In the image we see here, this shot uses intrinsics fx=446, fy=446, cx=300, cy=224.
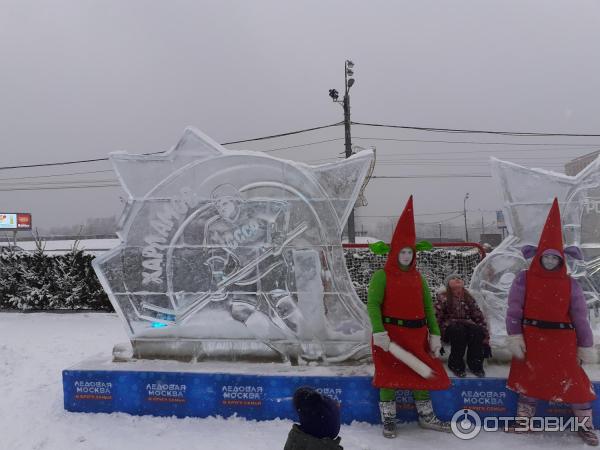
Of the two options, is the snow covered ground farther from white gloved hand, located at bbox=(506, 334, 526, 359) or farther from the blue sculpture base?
white gloved hand, located at bbox=(506, 334, 526, 359)

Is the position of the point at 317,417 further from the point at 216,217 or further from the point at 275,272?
the point at 216,217

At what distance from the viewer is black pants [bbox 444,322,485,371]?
3.68 metres

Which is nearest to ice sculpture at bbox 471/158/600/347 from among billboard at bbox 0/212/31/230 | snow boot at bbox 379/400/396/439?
snow boot at bbox 379/400/396/439

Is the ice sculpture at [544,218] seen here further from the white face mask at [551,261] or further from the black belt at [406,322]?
the black belt at [406,322]

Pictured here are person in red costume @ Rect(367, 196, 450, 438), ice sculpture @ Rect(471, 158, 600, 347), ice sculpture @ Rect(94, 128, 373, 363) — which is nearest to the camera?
person in red costume @ Rect(367, 196, 450, 438)

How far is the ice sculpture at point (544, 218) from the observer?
4.07 meters

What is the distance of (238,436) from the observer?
11.7 feet

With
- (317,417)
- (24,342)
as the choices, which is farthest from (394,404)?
(24,342)

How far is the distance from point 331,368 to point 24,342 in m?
5.55

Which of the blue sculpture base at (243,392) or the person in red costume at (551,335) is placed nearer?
the person in red costume at (551,335)

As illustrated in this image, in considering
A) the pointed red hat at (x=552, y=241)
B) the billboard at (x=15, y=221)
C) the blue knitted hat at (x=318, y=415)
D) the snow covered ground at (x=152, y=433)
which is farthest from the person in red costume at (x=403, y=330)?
the billboard at (x=15, y=221)

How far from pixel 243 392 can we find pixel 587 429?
2684mm

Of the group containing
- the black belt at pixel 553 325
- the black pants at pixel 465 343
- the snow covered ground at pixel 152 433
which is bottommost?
the snow covered ground at pixel 152 433

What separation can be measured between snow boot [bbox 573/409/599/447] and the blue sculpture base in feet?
0.71
